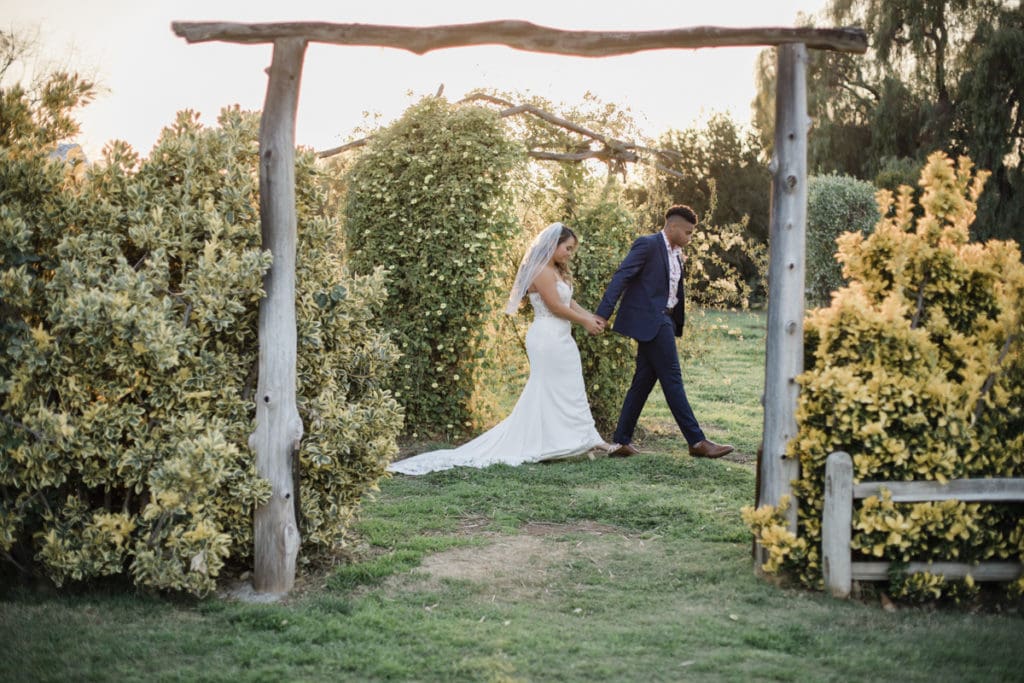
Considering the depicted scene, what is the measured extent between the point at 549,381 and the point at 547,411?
0.28 m

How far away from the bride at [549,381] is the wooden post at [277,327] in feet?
11.5

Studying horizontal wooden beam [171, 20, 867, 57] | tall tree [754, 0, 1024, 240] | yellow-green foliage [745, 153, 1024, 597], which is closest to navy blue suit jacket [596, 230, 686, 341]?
yellow-green foliage [745, 153, 1024, 597]

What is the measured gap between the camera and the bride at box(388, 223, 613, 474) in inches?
330

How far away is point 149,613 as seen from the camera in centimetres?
461

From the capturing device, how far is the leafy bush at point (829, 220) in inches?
811

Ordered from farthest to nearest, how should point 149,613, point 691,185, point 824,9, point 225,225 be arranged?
point 691,185
point 824,9
point 225,225
point 149,613

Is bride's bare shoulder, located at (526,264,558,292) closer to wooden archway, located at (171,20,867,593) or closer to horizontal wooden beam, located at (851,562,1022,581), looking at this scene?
wooden archway, located at (171,20,867,593)

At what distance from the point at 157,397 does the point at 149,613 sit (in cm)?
110

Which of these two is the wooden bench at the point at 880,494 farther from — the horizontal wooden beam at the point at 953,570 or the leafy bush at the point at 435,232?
the leafy bush at the point at 435,232

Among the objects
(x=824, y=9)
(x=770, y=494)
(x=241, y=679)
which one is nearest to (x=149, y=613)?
(x=241, y=679)

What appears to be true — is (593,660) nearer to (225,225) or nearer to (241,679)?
(241,679)

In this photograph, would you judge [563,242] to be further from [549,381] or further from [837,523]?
[837,523]

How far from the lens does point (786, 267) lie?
491cm

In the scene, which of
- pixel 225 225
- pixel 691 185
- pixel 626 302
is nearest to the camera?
pixel 225 225
